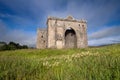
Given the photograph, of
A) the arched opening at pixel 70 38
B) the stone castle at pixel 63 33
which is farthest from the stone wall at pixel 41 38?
the arched opening at pixel 70 38

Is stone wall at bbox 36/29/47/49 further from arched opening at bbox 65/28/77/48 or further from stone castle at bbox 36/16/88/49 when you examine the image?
arched opening at bbox 65/28/77/48

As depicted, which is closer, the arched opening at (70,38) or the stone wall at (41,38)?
the arched opening at (70,38)

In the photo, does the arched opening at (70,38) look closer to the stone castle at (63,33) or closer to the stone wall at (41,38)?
the stone castle at (63,33)

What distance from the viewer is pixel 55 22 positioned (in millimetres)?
35750

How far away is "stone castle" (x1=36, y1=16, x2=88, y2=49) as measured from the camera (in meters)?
34.7

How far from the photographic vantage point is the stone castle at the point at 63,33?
1364 inches

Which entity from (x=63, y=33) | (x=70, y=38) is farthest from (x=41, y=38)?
(x=70, y=38)

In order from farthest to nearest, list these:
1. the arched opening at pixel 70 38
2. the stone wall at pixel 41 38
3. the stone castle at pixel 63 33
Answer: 1. the stone wall at pixel 41 38
2. the arched opening at pixel 70 38
3. the stone castle at pixel 63 33

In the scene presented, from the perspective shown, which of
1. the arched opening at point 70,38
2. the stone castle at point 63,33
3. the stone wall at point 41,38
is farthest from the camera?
the stone wall at point 41,38

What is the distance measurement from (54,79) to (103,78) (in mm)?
1445

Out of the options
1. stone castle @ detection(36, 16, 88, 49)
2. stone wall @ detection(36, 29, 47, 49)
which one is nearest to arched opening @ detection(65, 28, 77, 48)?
stone castle @ detection(36, 16, 88, 49)

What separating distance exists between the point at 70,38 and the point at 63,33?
4.31 meters

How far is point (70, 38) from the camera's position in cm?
3922

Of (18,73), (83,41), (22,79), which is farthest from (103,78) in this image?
(83,41)
